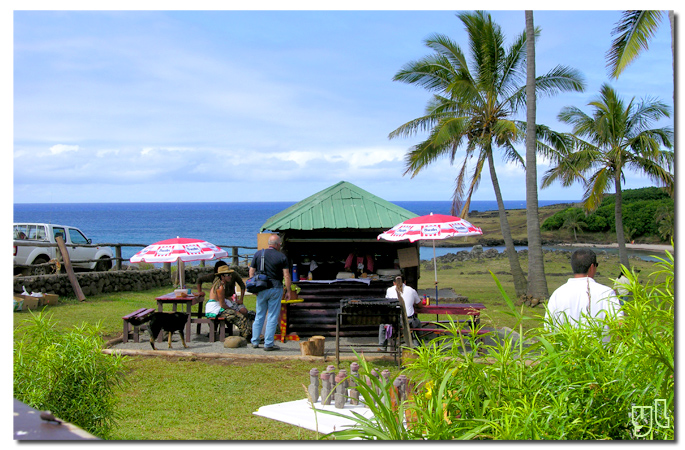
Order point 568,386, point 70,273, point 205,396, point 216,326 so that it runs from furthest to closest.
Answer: point 70,273 → point 216,326 → point 205,396 → point 568,386

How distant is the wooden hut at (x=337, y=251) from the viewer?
31.7 feet

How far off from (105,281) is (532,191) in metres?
11.5

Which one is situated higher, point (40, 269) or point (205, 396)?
point (40, 269)

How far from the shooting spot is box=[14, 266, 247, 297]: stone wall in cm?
1285

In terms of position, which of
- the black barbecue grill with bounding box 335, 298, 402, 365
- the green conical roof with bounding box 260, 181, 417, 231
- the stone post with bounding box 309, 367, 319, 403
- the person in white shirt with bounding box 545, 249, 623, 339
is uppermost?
the green conical roof with bounding box 260, 181, 417, 231

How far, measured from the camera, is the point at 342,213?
33.6 ft

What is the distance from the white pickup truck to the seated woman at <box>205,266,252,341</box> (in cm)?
739

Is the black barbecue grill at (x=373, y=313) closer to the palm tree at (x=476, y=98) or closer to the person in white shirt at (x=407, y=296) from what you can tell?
the person in white shirt at (x=407, y=296)

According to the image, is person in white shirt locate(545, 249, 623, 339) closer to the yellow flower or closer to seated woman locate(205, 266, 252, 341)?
the yellow flower

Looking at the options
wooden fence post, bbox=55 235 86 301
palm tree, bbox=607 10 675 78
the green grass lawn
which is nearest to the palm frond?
palm tree, bbox=607 10 675 78

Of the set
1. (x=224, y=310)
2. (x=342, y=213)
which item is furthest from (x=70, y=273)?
(x=342, y=213)

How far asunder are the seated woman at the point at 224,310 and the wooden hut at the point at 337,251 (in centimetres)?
81

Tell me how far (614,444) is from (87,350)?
335 centimetres

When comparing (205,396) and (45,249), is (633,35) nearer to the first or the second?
(205,396)
